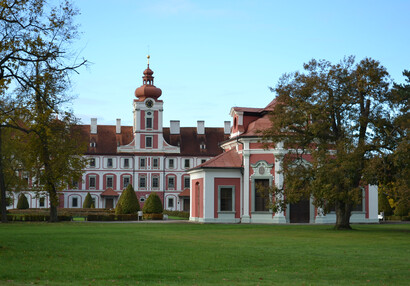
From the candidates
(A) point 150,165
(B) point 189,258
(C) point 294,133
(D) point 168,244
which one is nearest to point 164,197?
(A) point 150,165

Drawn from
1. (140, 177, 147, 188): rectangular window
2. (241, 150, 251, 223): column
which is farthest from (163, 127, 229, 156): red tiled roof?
(241, 150, 251, 223): column

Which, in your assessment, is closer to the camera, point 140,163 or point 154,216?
point 154,216

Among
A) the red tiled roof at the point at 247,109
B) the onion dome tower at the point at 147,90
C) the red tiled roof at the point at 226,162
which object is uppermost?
the onion dome tower at the point at 147,90

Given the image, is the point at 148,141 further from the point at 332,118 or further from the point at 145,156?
the point at 332,118

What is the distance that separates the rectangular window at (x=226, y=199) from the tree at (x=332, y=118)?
11144mm

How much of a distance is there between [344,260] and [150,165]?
225 feet

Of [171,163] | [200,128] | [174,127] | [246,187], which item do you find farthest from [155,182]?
[246,187]

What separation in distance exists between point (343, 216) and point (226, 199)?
12.3 meters

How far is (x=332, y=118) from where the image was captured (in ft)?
110

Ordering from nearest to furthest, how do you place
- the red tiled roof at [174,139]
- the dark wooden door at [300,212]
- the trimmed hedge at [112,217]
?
the dark wooden door at [300,212], the trimmed hedge at [112,217], the red tiled roof at [174,139]

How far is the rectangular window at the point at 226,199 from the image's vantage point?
44438 millimetres

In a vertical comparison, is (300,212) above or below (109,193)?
below

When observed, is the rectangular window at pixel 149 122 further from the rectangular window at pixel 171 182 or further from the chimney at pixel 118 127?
the rectangular window at pixel 171 182

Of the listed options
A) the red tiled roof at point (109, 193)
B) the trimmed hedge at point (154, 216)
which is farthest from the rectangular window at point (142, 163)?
the trimmed hedge at point (154, 216)
